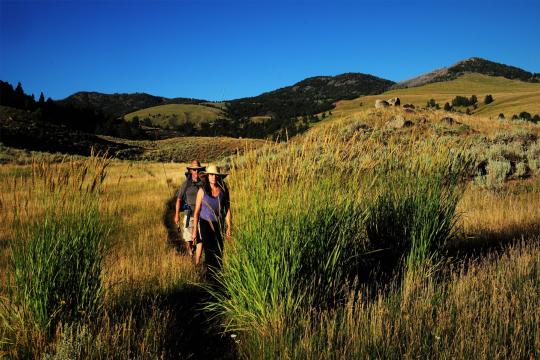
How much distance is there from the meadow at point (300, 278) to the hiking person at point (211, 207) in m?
0.74

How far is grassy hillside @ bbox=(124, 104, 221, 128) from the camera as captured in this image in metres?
163

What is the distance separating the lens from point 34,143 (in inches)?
2013

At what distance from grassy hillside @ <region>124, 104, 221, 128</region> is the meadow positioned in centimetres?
15731

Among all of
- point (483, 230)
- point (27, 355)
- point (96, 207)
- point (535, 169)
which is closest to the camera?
point (27, 355)

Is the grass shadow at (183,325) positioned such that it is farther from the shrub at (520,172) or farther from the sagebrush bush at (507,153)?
the sagebrush bush at (507,153)

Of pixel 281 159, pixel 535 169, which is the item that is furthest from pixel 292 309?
pixel 535 169

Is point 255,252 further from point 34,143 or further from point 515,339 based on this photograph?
point 34,143

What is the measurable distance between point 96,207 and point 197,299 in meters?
1.96

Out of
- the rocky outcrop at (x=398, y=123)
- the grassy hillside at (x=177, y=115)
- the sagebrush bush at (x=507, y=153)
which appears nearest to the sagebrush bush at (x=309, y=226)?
the sagebrush bush at (x=507, y=153)

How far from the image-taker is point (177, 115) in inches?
6757

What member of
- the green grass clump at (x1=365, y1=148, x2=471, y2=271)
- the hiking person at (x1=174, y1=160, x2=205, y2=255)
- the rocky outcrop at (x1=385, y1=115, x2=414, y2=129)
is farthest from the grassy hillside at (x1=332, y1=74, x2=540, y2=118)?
the green grass clump at (x1=365, y1=148, x2=471, y2=271)

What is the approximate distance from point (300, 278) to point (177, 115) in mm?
174459

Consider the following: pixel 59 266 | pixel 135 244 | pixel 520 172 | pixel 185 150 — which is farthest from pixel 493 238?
pixel 185 150

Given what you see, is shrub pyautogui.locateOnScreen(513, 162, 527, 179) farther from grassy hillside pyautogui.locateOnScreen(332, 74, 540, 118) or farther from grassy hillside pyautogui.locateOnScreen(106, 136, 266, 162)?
grassy hillside pyautogui.locateOnScreen(106, 136, 266, 162)
